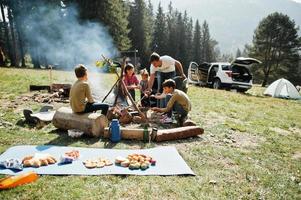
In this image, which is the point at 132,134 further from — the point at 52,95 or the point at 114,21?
the point at 114,21

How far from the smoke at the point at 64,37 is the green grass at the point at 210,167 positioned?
18958mm

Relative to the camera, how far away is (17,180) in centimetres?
446

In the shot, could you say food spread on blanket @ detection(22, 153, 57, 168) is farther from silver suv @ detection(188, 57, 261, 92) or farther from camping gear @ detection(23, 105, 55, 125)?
silver suv @ detection(188, 57, 261, 92)

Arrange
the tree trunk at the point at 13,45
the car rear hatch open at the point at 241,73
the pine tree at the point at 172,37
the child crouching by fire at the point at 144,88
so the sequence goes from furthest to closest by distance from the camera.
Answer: the pine tree at the point at 172,37 < the tree trunk at the point at 13,45 < the car rear hatch open at the point at 241,73 < the child crouching by fire at the point at 144,88

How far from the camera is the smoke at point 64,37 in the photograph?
28344 millimetres

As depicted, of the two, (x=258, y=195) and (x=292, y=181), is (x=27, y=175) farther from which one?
(x=292, y=181)

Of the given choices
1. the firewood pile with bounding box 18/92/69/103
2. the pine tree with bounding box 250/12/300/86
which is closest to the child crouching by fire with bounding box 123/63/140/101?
the firewood pile with bounding box 18/92/69/103

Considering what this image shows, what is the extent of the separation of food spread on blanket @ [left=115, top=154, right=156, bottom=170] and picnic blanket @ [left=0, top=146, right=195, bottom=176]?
0.27 ft

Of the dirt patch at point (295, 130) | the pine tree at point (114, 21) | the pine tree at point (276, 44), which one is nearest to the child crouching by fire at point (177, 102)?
the dirt patch at point (295, 130)

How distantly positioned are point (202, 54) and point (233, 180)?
8212 cm

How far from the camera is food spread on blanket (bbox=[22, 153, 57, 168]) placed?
516 centimetres

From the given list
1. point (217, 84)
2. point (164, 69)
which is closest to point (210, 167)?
point (164, 69)

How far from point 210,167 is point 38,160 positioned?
306cm

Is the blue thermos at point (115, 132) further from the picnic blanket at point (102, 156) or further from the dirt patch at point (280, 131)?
the dirt patch at point (280, 131)
